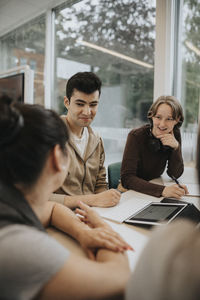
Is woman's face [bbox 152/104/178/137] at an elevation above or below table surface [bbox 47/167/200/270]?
above

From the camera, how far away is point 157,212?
108 cm

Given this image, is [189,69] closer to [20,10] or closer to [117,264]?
[117,264]

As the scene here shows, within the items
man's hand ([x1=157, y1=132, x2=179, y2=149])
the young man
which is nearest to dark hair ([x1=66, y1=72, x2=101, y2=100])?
the young man

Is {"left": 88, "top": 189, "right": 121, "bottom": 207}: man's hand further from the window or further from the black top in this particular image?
the window

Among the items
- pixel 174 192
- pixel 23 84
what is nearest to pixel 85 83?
pixel 174 192

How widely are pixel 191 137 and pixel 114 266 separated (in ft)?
6.10

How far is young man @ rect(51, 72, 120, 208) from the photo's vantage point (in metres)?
1.51

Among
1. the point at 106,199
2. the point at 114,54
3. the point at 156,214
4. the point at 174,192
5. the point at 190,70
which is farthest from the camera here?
the point at 114,54

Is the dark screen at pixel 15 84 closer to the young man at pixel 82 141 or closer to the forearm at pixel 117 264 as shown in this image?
the young man at pixel 82 141

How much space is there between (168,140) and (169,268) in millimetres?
Answer: 1397

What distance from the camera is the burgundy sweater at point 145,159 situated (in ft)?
5.42

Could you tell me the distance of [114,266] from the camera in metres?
0.62

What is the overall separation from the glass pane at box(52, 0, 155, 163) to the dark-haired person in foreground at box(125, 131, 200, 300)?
2165 millimetres

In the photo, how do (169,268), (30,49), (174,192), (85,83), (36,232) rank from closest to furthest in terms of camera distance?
(169,268), (36,232), (174,192), (85,83), (30,49)
